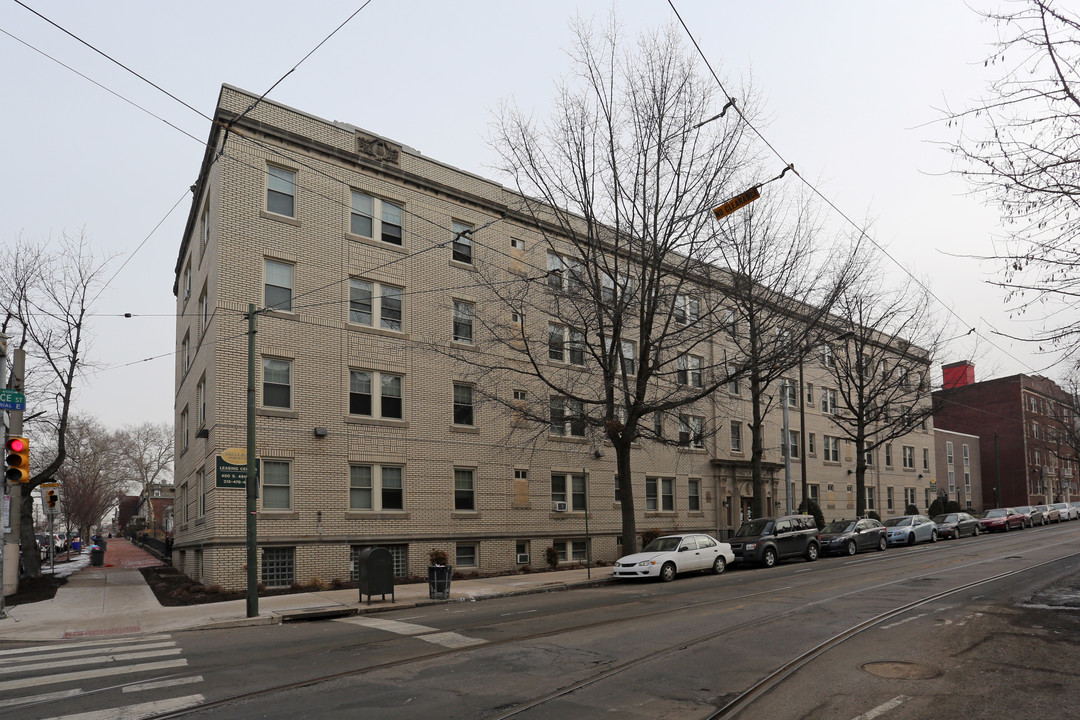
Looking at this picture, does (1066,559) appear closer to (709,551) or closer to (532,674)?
(709,551)

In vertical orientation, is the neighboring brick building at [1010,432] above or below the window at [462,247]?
below

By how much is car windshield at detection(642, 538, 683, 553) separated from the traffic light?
1616 cm

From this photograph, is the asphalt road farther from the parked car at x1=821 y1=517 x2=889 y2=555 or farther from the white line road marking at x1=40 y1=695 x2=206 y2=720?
the parked car at x1=821 y1=517 x2=889 y2=555

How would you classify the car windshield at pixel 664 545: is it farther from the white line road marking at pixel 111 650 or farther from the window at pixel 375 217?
the white line road marking at pixel 111 650

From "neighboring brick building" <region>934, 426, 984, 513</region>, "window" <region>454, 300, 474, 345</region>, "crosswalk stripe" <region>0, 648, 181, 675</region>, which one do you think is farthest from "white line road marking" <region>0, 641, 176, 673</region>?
"neighboring brick building" <region>934, 426, 984, 513</region>

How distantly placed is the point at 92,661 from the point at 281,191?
50.4 ft

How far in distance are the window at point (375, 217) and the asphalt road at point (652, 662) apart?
42.3 ft

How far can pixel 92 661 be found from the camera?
10844 mm

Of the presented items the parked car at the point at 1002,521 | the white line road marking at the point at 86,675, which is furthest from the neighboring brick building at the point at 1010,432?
the white line road marking at the point at 86,675

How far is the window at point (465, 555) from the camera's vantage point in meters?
25.4

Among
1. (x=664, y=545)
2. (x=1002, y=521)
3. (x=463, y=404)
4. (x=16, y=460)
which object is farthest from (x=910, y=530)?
(x=16, y=460)

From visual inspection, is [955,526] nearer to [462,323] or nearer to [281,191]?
[462,323]

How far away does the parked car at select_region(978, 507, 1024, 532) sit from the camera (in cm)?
4494

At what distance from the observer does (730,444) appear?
3862 centimetres
